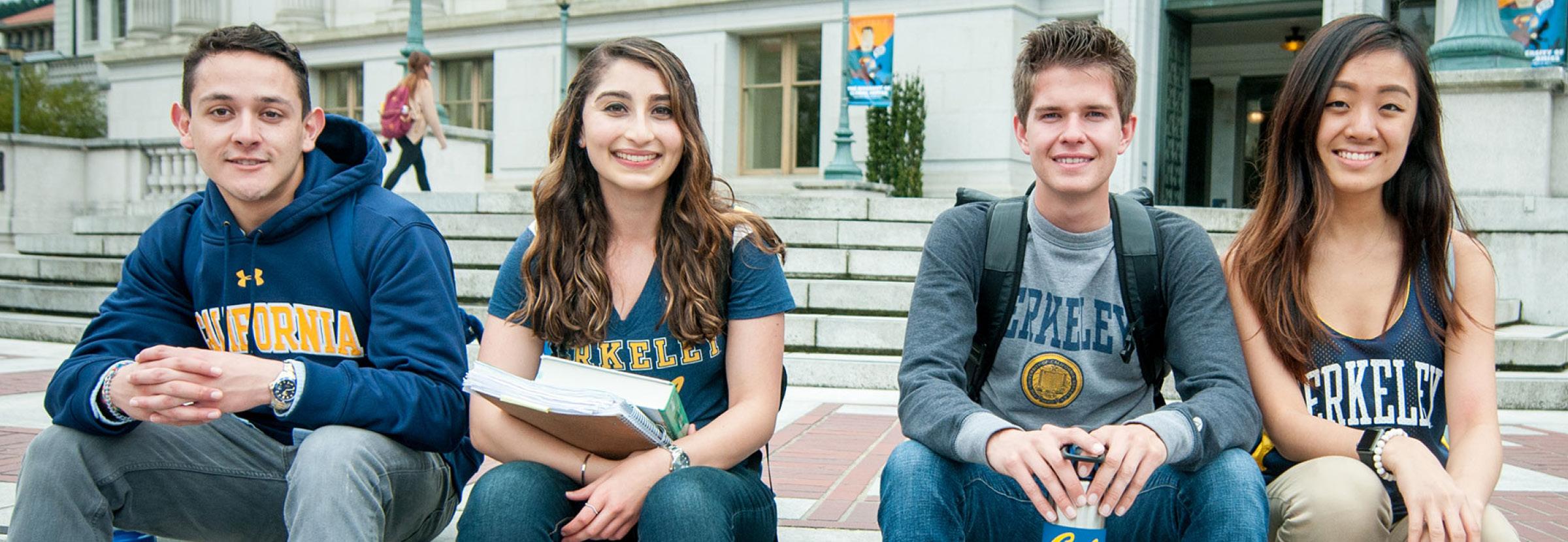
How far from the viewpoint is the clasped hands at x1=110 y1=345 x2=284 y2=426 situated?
209 centimetres

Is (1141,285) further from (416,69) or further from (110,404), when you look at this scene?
(416,69)

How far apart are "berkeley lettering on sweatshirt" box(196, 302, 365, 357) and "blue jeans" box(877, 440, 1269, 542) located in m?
1.24

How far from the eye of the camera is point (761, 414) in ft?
7.82

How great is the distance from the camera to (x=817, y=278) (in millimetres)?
7773

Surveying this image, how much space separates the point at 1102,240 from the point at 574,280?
1.15m

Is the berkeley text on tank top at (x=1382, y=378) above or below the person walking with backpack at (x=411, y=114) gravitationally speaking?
below

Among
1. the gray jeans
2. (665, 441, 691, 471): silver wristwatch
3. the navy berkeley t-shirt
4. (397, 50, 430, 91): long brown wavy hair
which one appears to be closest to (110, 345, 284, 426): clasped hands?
the gray jeans

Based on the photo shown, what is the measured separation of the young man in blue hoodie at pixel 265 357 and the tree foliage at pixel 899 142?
12.9 meters

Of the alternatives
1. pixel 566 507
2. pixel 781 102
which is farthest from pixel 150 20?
pixel 566 507

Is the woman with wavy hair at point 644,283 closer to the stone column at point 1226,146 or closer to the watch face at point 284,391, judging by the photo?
Answer: the watch face at point 284,391

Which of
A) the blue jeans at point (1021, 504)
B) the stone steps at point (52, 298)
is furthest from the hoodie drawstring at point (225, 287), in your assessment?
the stone steps at point (52, 298)

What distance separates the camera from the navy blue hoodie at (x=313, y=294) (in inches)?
92.8

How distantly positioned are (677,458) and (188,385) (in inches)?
36.7

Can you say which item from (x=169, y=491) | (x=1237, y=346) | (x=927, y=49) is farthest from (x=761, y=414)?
(x=927, y=49)
